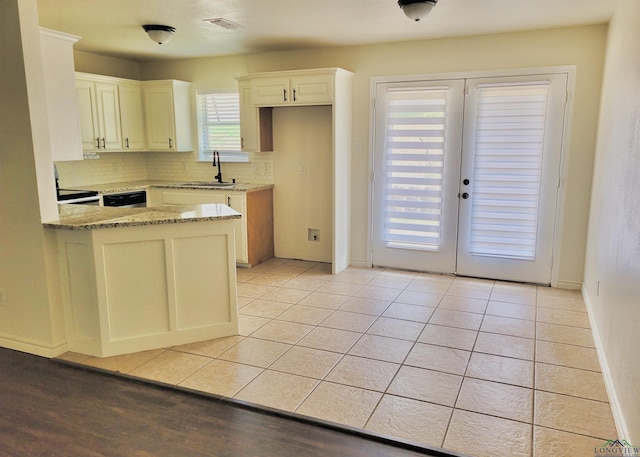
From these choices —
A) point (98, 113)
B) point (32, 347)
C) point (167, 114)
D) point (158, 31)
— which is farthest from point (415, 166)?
point (32, 347)

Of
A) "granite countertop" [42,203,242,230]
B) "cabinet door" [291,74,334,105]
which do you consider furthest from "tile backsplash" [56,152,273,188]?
"granite countertop" [42,203,242,230]

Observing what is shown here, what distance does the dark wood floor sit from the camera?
7.27 feet

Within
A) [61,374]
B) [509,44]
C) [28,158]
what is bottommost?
[61,374]

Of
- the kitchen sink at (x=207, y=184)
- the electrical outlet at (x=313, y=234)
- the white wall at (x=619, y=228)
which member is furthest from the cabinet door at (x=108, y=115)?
the white wall at (x=619, y=228)

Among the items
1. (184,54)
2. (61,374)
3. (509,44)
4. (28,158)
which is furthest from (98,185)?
(509,44)

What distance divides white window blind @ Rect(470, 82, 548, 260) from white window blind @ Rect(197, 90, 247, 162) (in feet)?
9.22

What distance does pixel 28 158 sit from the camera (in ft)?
9.84

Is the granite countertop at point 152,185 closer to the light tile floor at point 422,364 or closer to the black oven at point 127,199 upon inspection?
the black oven at point 127,199

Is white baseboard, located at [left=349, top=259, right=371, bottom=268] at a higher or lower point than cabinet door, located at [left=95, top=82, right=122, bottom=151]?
lower

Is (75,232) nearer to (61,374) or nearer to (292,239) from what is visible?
(61,374)

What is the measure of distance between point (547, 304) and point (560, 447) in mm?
2190

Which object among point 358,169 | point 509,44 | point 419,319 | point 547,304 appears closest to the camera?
point 419,319

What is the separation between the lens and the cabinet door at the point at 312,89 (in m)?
4.84

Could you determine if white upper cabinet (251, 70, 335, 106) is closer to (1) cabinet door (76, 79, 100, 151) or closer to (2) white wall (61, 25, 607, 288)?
(2) white wall (61, 25, 607, 288)
